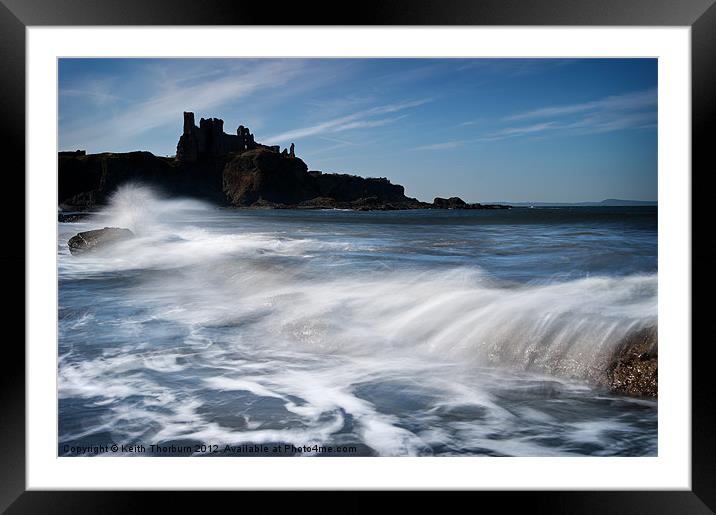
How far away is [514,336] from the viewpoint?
299 centimetres

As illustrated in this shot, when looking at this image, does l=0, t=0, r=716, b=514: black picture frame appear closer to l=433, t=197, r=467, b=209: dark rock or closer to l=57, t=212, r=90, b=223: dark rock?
l=57, t=212, r=90, b=223: dark rock

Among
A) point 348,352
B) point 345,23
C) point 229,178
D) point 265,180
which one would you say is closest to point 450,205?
point 265,180

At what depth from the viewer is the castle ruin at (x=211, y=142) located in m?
6.86

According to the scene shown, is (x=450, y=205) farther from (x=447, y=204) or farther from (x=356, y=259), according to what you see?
(x=356, y=259)

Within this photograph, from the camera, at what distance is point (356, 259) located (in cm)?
586

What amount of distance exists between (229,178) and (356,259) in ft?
15.2

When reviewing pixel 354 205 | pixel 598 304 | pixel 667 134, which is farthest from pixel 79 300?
pixel 354 205

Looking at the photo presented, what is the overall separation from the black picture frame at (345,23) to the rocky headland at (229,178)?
428cm

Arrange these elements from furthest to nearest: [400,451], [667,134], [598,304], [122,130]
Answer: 1. [122,130]
2. [598,304]
3. [400,451]
4. [667,134]

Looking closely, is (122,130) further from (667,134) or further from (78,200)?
(667,134)

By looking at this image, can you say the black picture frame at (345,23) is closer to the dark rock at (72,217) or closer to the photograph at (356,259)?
the photograph at (356,259)

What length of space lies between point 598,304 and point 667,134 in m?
1.55

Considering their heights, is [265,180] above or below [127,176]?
above

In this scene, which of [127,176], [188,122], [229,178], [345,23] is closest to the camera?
[345,23]
